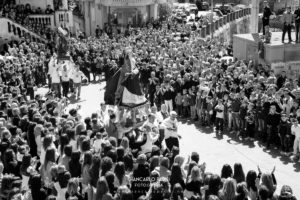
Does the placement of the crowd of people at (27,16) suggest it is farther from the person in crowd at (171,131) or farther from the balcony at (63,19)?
the person in crowd at (171,131)

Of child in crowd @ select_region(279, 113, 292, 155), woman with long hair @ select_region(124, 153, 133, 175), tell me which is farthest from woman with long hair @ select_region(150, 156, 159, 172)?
child in crowd @ select_region(279, 113, 292, 155)

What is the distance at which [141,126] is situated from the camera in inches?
521

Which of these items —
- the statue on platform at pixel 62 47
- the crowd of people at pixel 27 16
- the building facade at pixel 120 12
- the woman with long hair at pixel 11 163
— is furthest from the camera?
the building facade at pixel 120 12

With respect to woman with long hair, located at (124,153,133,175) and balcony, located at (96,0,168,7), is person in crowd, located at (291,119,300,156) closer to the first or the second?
woman with long hair, located at (124,153,133,175)

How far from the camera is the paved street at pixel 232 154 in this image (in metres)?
12.3

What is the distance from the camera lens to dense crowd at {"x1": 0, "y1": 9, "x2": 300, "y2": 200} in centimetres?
848

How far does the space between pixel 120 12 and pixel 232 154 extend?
2560 cm

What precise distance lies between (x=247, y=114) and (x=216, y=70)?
364 cm

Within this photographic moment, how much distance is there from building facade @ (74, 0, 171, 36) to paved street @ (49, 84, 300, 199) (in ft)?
71.0

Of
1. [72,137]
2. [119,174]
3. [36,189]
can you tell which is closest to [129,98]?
[72,137]

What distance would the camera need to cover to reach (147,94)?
1950cm

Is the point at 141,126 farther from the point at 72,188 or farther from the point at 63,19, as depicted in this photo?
the point at 63,19

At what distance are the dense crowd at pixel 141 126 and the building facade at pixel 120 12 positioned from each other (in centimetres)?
1172

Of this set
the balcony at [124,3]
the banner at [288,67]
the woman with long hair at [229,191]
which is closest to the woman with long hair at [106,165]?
the woman with long hair at [229,191]
